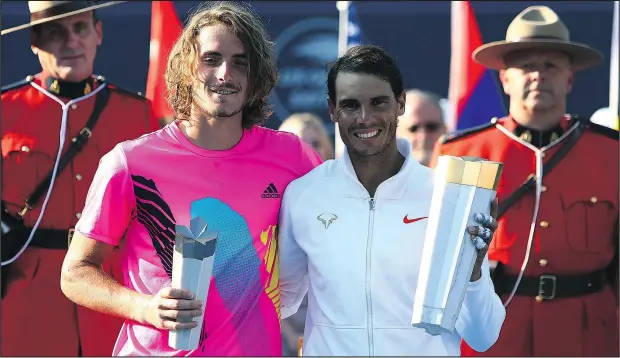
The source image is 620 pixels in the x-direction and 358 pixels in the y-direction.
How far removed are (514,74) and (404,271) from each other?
237 cm

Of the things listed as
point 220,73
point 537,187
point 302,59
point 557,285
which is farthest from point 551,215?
point 302,59

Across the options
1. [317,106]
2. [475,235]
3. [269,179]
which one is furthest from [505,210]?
[317,106]

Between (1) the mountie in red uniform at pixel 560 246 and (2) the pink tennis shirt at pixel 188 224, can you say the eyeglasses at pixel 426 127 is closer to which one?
(1) the mountie in red uniform at pixel 560 246

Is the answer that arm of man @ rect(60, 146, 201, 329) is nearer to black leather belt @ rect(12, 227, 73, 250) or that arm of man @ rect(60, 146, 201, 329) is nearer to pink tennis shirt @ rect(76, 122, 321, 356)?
pink tennis shirt @ rect(76, 122, 321, 356)

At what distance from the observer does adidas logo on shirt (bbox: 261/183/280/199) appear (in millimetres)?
4594

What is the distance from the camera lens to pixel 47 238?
250 inches

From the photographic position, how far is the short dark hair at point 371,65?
4441 millimetres

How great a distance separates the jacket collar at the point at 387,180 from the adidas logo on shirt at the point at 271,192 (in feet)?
0.79

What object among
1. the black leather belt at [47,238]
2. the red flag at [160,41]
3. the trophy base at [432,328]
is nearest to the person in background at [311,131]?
the red flag at [160,41]

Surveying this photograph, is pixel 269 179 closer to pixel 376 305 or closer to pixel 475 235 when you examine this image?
pixel 376 305

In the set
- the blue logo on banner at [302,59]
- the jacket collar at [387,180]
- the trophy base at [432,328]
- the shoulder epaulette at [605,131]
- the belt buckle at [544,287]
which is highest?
the blue logo on banner at [302,59]

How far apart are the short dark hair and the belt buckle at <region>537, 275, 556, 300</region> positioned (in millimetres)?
2026

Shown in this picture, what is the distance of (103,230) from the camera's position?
4387mm

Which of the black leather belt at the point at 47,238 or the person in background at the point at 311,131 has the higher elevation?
the person in background at the point at 311,131
